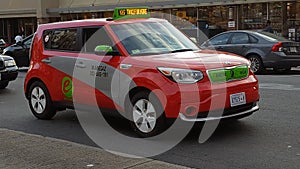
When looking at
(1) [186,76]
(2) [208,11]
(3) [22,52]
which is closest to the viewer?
(1) [186,76]

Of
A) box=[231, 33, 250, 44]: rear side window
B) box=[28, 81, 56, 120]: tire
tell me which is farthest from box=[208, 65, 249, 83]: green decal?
box=[231, 33, 250, 44]: rear side window

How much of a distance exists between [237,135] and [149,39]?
76.1 inches

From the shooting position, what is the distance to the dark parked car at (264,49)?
586 inches

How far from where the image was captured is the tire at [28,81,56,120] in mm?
8312

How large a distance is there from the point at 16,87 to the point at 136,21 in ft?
23.7

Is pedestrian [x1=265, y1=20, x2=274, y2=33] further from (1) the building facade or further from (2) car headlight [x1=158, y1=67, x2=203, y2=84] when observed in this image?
(2) car headlight [x1=158, y1=67, x2=203, y2=84]

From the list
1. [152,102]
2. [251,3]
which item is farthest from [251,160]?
[251,3]

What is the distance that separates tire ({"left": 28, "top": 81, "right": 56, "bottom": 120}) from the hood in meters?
2.20

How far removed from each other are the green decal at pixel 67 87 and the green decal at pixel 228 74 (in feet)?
8.18

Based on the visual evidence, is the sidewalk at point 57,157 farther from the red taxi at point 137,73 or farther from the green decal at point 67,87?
the green decal at point 67,87

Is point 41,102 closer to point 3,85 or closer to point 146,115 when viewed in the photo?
point 146,115

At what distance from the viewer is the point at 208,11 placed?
23.2 m

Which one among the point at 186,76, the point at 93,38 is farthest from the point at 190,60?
the point at 93,38

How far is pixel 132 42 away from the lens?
7105 millimetres
